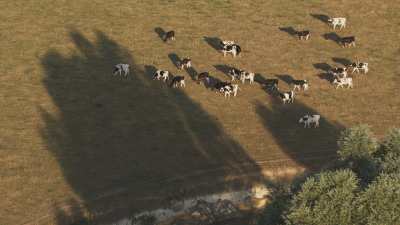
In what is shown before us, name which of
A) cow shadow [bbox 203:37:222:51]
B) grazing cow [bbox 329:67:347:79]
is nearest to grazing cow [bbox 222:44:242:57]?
cow shadow [bbox 203:37:222:51]

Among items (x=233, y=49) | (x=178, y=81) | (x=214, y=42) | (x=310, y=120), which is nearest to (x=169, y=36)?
(x=214, y=42)

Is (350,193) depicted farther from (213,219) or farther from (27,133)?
(27,133)

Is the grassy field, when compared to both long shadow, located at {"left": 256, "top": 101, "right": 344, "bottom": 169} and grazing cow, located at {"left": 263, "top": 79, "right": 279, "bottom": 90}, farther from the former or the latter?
grazing cow, located at {"left": 263, "top": 79, "right": 279, "bottom": 90}

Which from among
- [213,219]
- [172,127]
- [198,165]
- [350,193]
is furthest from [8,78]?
[350,193]

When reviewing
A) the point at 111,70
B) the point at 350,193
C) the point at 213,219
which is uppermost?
the point at 350,193

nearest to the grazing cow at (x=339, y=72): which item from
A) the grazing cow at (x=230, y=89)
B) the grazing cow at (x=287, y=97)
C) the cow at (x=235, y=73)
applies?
the grazing cow at (x=287, y=97)
